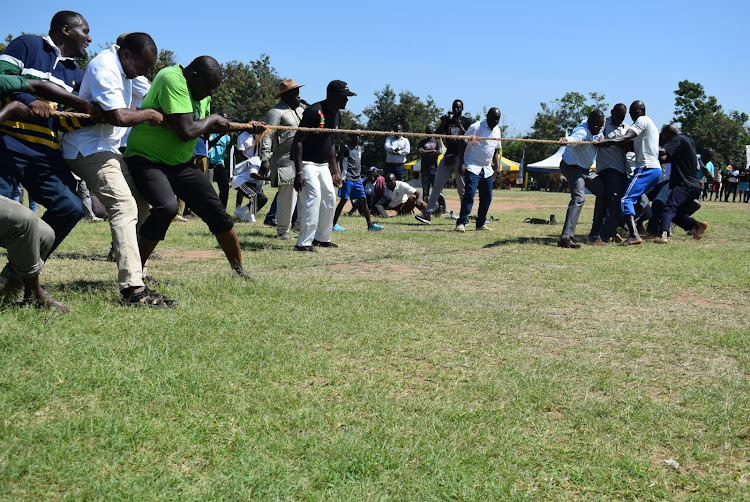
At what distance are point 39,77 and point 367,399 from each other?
3562 millimetres

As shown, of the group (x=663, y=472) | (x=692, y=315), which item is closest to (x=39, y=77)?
(x=663, y=472)

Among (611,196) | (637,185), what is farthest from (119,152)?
(637,185)

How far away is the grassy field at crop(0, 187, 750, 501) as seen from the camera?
2.60 meters

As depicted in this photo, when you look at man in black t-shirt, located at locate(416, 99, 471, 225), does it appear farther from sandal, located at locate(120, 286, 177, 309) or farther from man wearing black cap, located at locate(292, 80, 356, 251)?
sandal, located at locate(120, 286, 177, 309)

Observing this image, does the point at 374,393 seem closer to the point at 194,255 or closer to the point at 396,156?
the point at 194,255

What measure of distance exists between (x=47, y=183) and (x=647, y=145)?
26.9ft

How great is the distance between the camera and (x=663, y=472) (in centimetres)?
273

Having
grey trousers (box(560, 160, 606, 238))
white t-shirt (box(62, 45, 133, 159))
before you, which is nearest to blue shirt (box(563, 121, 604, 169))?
grey trousers (box(560, 160, 606, 238))

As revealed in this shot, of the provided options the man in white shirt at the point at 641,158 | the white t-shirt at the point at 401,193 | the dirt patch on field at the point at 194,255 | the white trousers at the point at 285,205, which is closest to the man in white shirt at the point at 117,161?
the dirt patch on field at the point at 194,255

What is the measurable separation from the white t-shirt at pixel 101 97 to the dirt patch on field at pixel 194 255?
2.88 meters

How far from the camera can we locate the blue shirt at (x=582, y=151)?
10.1 m

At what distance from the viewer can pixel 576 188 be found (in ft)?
33.1

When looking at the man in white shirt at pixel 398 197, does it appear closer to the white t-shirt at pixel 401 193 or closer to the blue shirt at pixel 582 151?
the white t-shirt at pixel 401 193

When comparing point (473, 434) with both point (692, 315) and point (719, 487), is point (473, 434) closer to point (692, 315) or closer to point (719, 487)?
point (719, 487)
